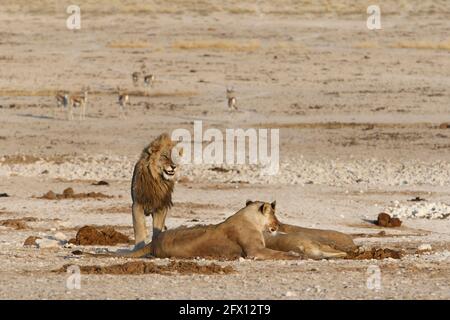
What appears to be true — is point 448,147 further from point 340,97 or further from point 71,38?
point 71,38

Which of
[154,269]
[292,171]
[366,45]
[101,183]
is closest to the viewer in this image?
[154,269]

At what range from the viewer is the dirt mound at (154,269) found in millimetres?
10047

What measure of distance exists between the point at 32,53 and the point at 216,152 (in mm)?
18509

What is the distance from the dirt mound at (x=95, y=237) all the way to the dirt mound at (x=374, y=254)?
250 cm

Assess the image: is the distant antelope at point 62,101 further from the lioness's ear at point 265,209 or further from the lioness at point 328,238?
the lioness's ear at point 265,209

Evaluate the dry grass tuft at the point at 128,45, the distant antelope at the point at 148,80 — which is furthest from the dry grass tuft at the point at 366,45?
the distant antelope at the point at 148,80

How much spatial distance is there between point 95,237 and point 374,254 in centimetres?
284

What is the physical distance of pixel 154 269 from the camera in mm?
10102

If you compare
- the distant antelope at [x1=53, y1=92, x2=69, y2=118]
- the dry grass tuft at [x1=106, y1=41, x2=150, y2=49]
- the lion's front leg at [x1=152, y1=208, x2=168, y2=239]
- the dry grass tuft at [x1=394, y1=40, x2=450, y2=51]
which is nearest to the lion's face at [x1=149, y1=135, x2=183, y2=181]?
the lion's front leg at [x1=152, y1=208, x2=168, y2=239]

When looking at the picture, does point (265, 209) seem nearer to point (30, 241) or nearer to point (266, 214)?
point (266, 214)

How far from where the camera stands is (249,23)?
5044 centimetres

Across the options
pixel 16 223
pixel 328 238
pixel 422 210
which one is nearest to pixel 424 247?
pixel 328 238

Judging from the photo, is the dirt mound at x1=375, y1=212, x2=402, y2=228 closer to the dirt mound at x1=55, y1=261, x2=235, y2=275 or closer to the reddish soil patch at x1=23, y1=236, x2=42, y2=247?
the reddish soil patch at x1=23, y1=236, x2=42, y2=247

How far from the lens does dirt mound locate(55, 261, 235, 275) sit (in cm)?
1005
